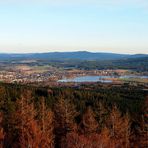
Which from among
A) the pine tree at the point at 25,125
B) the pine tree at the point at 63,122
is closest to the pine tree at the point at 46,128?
the pine tree at the point at 25,125

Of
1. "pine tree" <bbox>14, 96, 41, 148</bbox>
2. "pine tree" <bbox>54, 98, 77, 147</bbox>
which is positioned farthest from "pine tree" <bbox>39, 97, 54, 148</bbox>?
"pine tree" <bbox>54, 98, 77, 147</bbox>

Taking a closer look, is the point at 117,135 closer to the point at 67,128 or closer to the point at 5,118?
the point at 67,128

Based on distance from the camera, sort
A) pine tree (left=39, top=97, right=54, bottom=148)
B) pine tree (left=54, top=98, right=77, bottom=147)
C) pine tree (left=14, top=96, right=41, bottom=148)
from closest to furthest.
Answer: pine tree (left=39, top=97, right=54, bottom=148)
pine tree (left=14, top=96, right=41, bottom=148)
pine tree (left=54, top=98, right=77, bottom=147)

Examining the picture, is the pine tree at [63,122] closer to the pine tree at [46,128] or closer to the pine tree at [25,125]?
the pine tree at [46,128]

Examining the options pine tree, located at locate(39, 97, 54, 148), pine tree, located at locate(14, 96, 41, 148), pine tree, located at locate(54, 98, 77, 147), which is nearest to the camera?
pine tree, located at locate(39, 97, 54, 148)

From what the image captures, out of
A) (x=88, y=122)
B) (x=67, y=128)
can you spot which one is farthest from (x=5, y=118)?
(x=88, y=122)

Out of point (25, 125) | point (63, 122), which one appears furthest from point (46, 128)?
point (63, 122)

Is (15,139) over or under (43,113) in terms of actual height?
under

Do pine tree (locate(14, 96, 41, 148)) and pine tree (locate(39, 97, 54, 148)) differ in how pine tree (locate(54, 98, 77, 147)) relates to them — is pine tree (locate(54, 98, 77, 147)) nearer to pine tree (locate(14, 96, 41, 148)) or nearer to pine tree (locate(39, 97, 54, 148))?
pine tree (locate(39, 97, 54, 148))

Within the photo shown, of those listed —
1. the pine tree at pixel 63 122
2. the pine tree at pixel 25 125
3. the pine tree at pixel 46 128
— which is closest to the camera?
the pine tree at pixel 46 128

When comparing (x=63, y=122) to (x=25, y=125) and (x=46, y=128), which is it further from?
(x=25, y=125)

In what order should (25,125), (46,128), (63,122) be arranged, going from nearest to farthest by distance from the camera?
(46,128) → (25,125) → (63,122)
